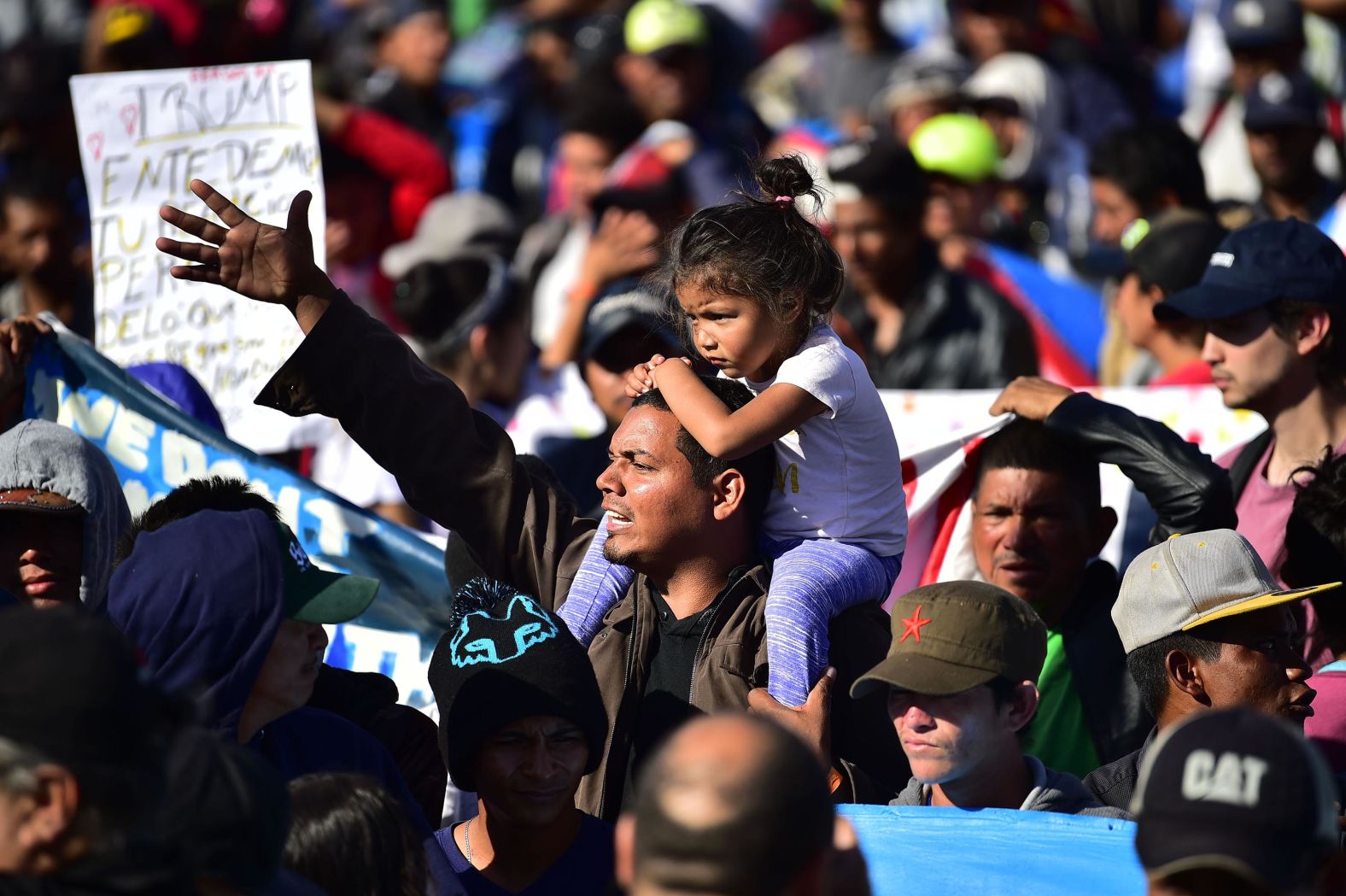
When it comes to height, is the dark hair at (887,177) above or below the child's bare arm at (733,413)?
below

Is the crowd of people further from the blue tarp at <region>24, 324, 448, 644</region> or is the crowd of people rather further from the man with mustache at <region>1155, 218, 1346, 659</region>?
the blue tarp at <region>24, 324, 448, 644</region>

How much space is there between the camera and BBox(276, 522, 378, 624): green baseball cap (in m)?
3.82

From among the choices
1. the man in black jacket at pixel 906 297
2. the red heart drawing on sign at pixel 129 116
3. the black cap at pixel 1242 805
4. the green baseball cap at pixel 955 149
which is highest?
the red heart drawing on sign at pixel 129 116

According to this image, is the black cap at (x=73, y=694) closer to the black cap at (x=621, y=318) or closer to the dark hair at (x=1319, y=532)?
the dark hair at (x=1319, y=532)

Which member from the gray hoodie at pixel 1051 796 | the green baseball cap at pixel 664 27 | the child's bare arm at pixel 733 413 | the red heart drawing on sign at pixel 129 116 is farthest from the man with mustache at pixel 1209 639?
the green baseball cap at pixel 664 27

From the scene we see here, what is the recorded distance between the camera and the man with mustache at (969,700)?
12.5ft

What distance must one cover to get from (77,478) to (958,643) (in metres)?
1.98

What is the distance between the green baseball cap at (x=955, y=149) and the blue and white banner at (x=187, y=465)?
4.45 meters

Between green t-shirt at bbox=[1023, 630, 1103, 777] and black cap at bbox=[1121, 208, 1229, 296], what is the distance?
1832mm

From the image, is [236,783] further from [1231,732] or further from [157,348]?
[157,348]

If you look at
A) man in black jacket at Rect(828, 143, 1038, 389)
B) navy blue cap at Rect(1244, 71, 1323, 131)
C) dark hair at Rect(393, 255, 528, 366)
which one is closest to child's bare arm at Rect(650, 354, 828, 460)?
dark hair at Rect(393, 255, 528, 366)

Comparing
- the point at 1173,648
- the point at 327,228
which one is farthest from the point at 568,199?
the point at 1173,648

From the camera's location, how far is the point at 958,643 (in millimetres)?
3848

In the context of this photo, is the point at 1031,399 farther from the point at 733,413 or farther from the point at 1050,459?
the point at 733,413
